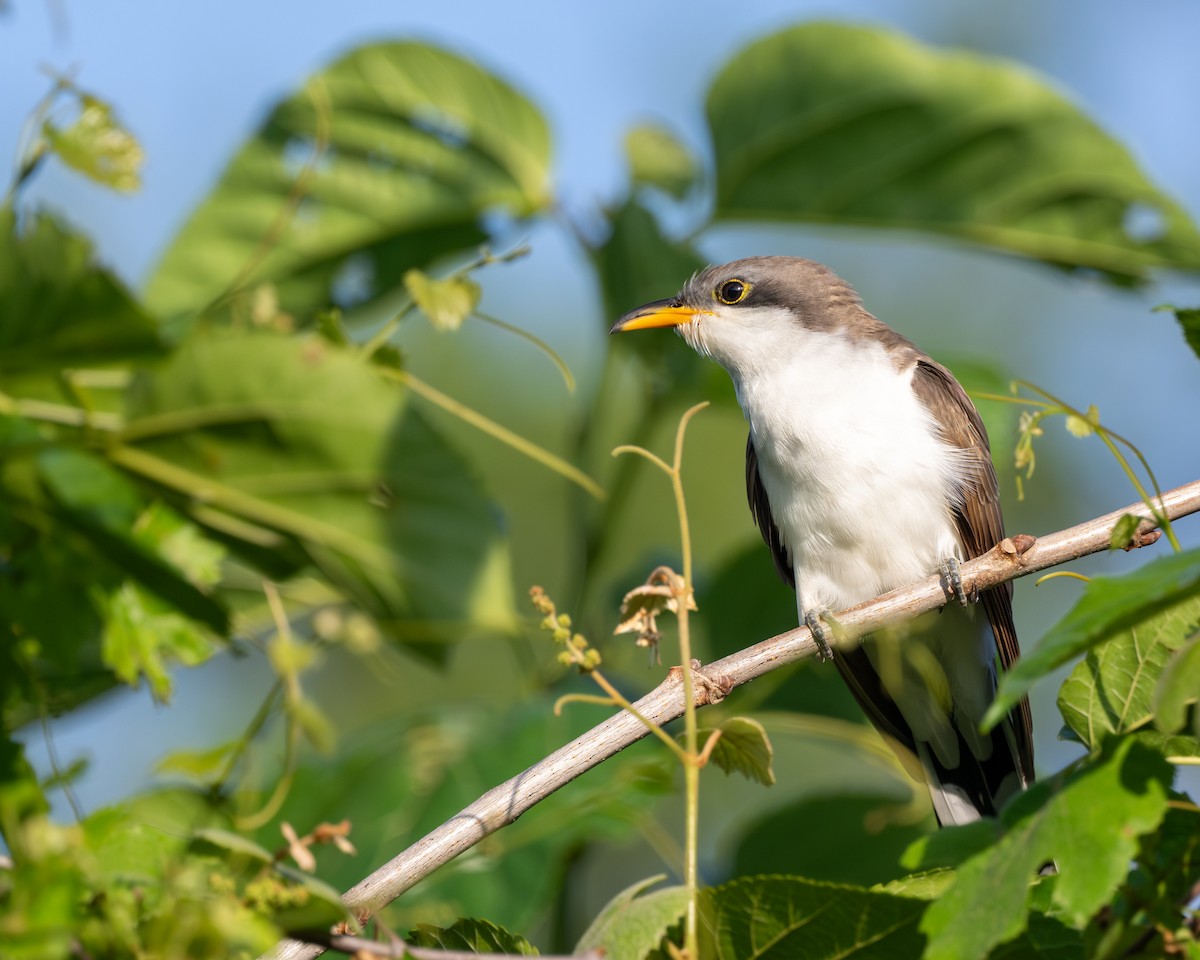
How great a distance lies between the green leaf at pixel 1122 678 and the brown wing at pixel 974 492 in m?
2.39

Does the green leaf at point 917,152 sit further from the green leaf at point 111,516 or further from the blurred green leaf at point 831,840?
the green leaf at point 111,516

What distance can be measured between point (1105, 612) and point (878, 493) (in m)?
3.03

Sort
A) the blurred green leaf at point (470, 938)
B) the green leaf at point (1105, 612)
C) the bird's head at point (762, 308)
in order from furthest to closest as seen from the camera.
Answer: the bird's head at point (762, 308) → the blurred green leaf at point (470, 938) → the green leaf at point (1105, 612)

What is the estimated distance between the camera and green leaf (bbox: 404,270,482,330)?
2.85 metres

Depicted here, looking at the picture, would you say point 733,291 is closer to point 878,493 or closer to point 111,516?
point 878,493

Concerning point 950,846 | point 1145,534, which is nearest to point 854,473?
point 1145,534

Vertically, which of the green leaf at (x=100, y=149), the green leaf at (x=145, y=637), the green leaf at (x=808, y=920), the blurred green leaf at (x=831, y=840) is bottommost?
the blurred green leaf at (x=831, y=840)

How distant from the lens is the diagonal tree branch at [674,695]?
7.30 feet

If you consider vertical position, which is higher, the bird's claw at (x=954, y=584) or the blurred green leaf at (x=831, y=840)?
the bird's claw at (x=954, y=584)

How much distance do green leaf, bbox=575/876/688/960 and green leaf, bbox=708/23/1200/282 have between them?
2.94m

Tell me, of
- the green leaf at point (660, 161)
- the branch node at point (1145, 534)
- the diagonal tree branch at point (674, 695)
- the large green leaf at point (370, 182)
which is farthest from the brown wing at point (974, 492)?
the branch node at point (1145, 534)

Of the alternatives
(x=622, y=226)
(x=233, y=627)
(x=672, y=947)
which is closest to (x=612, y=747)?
(x=672, y=947)

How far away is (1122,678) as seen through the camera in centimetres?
223

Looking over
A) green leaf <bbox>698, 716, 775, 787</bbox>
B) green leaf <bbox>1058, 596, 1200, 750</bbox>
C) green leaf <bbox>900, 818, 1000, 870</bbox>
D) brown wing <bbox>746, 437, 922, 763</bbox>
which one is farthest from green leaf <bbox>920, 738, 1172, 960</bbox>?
brown wing <bbox>746, 437, 922, 763</bbox>
